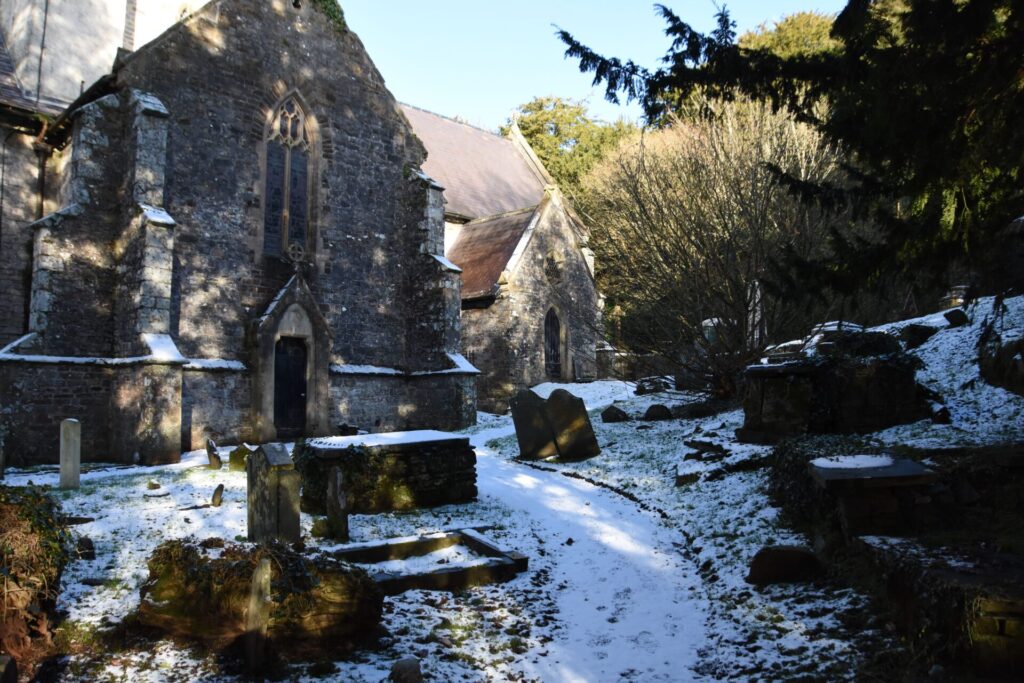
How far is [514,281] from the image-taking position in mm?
22906

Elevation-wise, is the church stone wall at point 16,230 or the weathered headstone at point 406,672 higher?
the church stone wall at point 16,230

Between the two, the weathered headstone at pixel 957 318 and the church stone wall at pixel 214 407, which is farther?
the church stone wall at pixel 214 407

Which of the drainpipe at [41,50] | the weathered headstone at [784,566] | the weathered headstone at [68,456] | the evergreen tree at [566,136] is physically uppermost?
the evergreen tree at [566,136]

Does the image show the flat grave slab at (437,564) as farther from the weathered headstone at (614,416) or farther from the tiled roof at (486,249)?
the tiled roof at (486,249)

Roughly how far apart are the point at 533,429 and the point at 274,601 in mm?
8219

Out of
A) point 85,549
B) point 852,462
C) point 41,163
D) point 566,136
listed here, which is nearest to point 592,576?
point 852,462

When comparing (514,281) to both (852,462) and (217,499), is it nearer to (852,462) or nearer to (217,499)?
(217,499)

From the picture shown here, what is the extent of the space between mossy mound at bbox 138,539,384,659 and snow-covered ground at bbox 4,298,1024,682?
20 cm

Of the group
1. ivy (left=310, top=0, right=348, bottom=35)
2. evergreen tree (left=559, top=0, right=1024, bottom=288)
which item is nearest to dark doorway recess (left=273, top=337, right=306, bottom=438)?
ivy (left=310, top=0, right=348, bottom=35)

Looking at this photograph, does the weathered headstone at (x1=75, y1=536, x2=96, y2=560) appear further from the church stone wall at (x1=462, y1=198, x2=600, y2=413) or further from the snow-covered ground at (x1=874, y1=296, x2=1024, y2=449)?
the church stone wall at (x1=462, y1=198, x2=600, y2=413)

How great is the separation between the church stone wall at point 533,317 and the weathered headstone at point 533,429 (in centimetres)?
807

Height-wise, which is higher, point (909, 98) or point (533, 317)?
point (533, 317)

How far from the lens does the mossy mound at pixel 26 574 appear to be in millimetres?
4602

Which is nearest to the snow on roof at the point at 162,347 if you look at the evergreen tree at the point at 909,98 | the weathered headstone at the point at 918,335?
the evergreen tree at the point at 909,98
